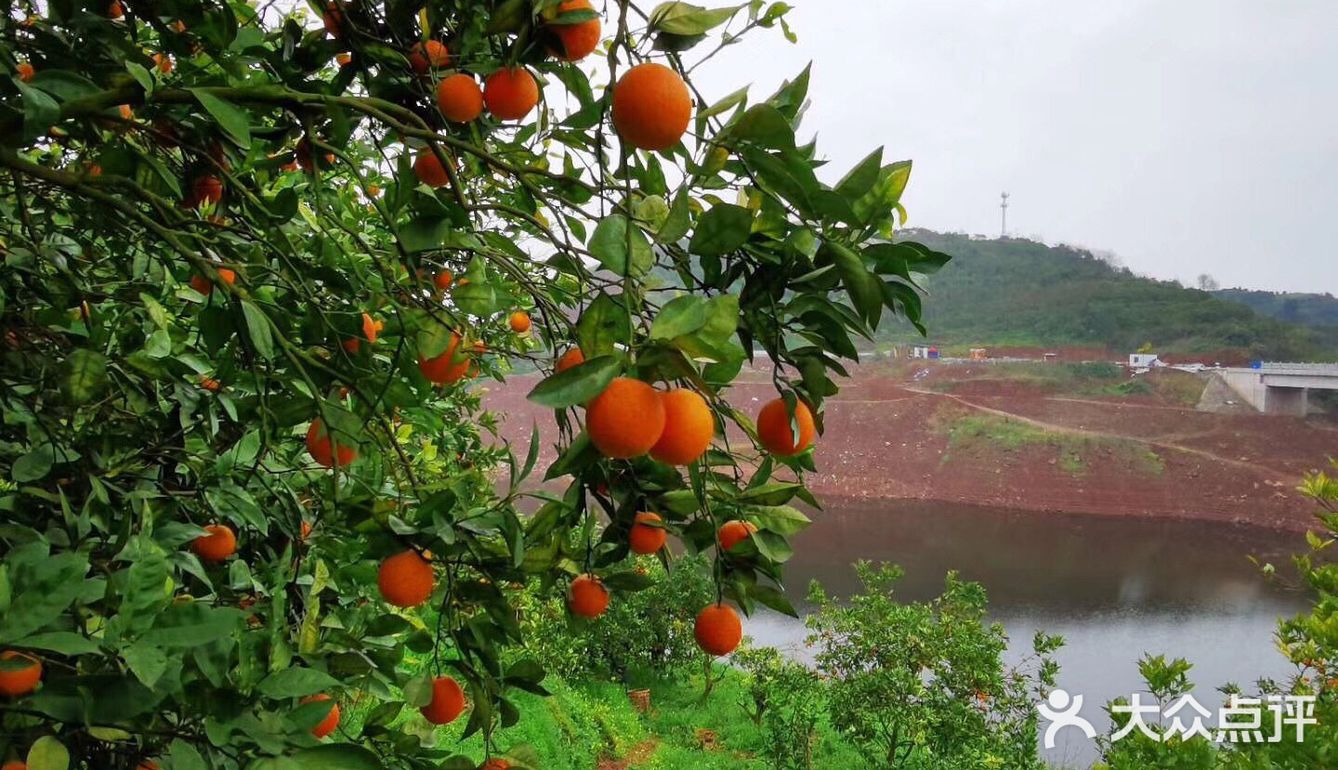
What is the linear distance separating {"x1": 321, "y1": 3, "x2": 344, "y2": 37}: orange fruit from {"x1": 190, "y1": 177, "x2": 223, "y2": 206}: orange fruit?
167 millimetres

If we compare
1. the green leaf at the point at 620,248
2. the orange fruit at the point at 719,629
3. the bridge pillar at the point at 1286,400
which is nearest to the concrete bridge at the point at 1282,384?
the bridge pillar at the point at 1286,400

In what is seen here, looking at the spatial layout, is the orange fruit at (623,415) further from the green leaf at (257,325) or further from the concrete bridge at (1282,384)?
the concrete bridge at (1282,384)

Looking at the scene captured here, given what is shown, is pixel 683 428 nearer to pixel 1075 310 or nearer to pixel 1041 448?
pixel 1041 448

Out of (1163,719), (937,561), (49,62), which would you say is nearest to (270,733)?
(49,62)

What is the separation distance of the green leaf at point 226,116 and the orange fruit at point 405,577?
10.1 inches

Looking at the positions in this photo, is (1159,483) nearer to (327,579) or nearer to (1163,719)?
(1163,719)

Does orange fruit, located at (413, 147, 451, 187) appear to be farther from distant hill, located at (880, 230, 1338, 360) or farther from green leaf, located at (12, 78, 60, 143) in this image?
distant hill, located at (880, 230, 1338, 360)

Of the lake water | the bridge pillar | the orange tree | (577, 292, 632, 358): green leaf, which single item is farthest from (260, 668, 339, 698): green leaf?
the bridge pillar

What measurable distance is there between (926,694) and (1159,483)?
4731 millimetres

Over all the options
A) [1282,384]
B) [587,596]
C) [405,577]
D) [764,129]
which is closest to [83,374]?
[405,577]

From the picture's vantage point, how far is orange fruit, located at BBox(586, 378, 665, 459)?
0.32 meters

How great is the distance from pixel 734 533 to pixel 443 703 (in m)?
0.25

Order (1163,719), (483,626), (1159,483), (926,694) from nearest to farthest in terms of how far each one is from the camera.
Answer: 1. (483,626)
2. (1163,719)
3. (926,694)
4. (1159,483)

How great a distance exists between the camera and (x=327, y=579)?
0.60 meters
